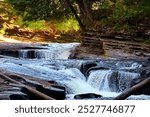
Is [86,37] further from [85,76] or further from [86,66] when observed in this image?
[85,76]

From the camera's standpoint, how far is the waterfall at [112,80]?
1034cm

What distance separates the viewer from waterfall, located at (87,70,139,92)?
10336 mm

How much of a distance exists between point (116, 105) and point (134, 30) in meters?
12.0

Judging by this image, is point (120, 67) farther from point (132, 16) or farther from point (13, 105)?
point (13, 105)

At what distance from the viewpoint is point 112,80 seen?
10.5 metres

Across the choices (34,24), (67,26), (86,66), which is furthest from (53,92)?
(34,24)

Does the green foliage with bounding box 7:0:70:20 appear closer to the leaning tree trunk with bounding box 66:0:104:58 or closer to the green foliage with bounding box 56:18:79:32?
Answer: the leaning tree trunk with bounding box 66:0:104:58

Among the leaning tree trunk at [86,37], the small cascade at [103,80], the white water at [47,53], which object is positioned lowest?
the small cascade at [103,80]

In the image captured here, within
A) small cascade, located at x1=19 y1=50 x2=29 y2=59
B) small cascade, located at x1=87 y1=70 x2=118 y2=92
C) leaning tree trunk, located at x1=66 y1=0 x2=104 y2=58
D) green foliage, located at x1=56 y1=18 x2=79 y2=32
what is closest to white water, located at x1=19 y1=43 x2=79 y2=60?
small cascade, located at x1=19 y1=50 x2=29 y2=59

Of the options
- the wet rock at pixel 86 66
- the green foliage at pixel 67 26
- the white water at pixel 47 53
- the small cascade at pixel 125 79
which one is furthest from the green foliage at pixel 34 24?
the small cascade at pixel 125 79

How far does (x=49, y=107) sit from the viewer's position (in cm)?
330

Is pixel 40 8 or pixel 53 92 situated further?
pixel 40 8

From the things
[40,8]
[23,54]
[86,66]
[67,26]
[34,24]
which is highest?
[40,8]

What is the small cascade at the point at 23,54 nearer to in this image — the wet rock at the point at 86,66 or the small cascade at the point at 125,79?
the wet rock at the point at 86,66
